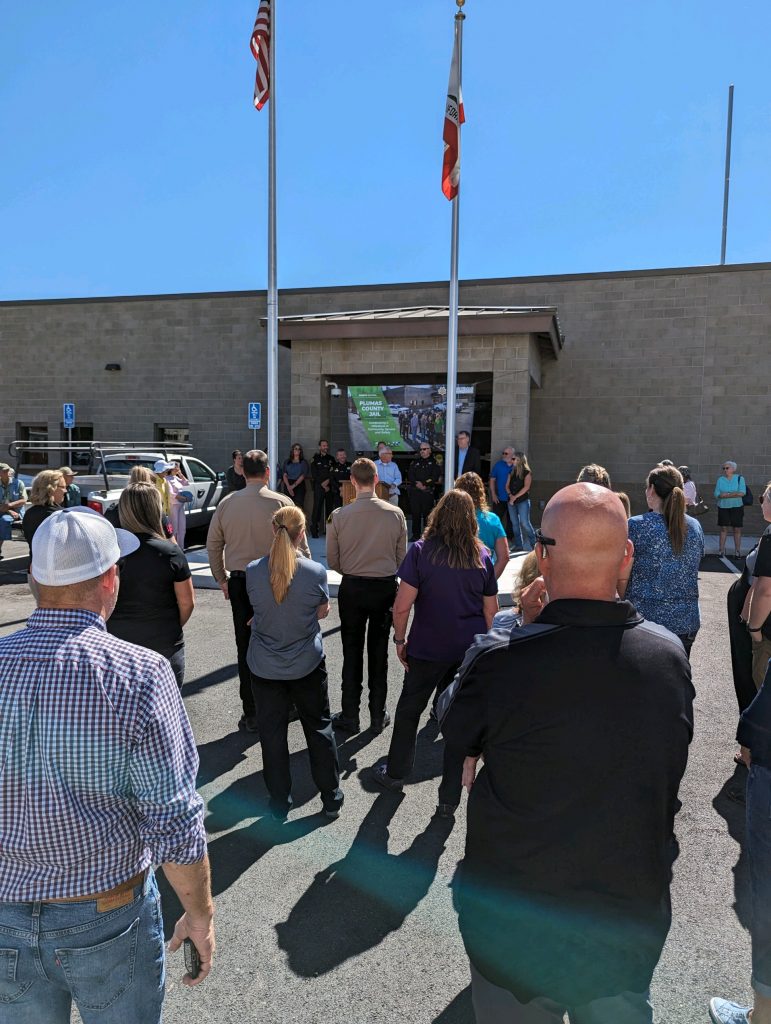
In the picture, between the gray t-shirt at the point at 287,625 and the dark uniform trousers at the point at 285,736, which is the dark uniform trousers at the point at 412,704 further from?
the gray t-shirt at the point at 287,625

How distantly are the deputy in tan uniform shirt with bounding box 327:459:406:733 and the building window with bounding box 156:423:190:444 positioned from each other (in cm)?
1660

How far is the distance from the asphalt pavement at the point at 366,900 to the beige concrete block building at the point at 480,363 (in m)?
11.1

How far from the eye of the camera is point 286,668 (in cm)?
382

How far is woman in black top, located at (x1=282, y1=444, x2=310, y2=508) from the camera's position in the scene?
48.5ft

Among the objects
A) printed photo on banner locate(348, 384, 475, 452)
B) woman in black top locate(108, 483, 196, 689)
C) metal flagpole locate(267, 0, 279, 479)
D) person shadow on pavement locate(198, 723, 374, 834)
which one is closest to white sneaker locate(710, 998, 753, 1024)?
person shadow on pavement locate(198, 723, 374, 834)

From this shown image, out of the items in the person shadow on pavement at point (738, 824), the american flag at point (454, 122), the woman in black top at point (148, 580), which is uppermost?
the american flag at point (454, 122)

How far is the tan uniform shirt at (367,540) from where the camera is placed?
5.11 meters

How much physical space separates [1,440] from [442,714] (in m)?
24.1

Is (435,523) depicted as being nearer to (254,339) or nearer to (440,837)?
(440,837)

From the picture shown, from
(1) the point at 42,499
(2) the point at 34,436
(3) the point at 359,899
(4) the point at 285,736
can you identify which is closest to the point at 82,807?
(3) the point at 359,899

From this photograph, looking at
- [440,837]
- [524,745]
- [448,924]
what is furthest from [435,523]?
[524,745]

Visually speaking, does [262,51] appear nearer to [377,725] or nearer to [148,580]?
[148,580]

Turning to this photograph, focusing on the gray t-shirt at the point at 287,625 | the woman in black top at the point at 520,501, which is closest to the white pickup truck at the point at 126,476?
the woman in black top at the point at 520,501

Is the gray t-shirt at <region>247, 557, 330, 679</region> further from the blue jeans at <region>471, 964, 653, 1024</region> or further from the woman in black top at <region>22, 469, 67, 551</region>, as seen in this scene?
the woman in black top at <region>22, 469, 67, 551</region>
